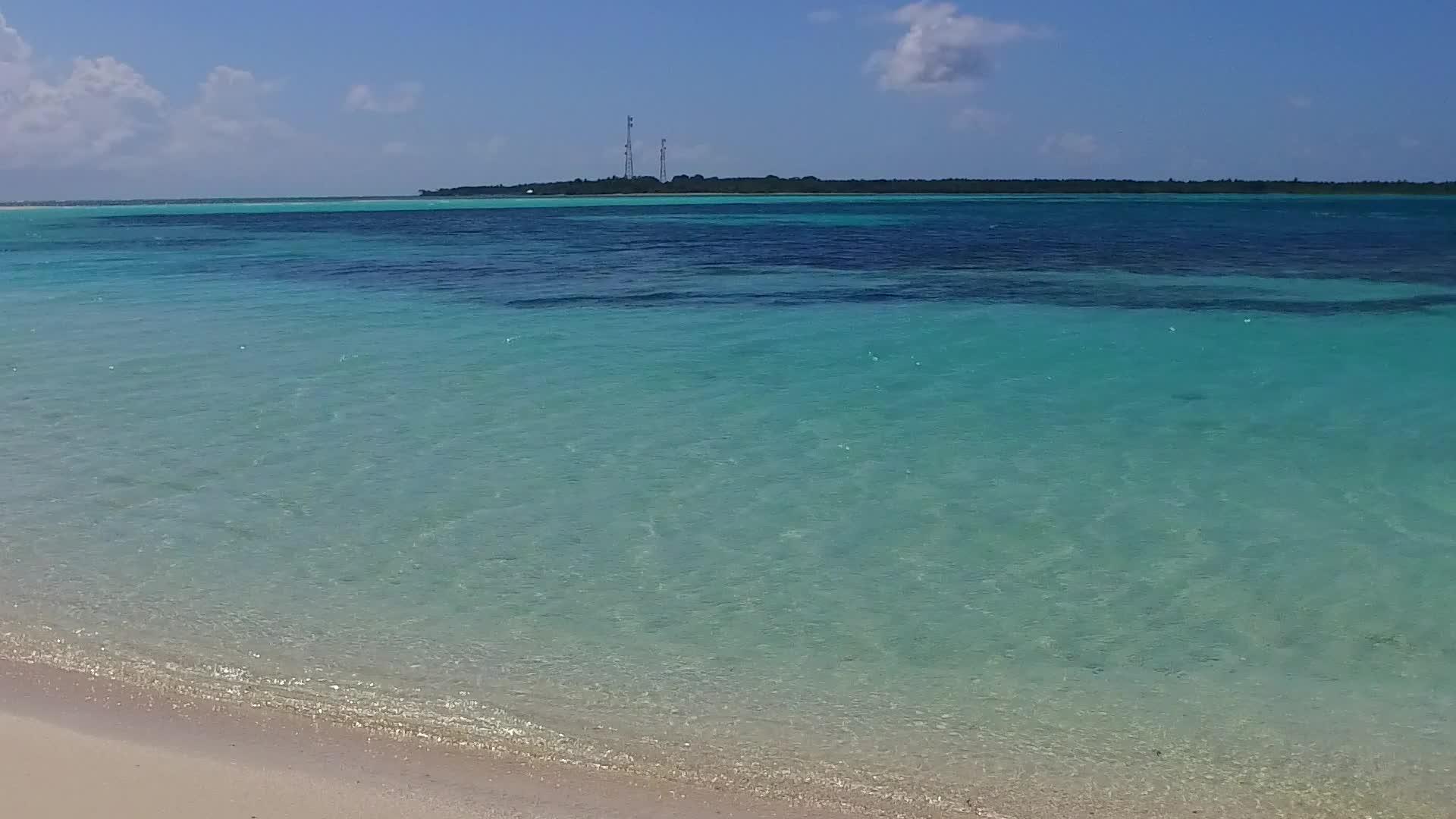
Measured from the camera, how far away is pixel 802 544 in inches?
287

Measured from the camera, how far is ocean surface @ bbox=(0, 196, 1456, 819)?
4867 millimetres

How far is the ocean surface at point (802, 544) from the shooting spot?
192 inches

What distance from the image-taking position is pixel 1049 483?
8.59 meters

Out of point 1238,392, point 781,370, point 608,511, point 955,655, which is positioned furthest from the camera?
point 781,370

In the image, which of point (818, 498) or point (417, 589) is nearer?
point (417, 589)

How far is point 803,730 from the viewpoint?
4.89 m

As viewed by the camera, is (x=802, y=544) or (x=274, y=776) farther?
(x=802, y=544)

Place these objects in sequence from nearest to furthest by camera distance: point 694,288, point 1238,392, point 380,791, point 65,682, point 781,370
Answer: point 380,791, point 65,682, point 1238,392, point 781,370, point 694,288

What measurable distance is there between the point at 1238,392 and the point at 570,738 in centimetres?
949

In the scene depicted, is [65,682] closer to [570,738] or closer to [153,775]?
[153,775]

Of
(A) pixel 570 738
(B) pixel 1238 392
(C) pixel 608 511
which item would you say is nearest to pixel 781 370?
(B) pixel 1238 392

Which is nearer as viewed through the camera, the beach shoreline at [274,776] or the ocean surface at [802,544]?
the beach shoreline at [274,776]

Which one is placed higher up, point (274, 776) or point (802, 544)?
point (802, 544)

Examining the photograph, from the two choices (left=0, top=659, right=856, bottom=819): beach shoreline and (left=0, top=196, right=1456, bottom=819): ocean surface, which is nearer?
(left=0, top=659, right=856, bottom=819): beach shoreline
